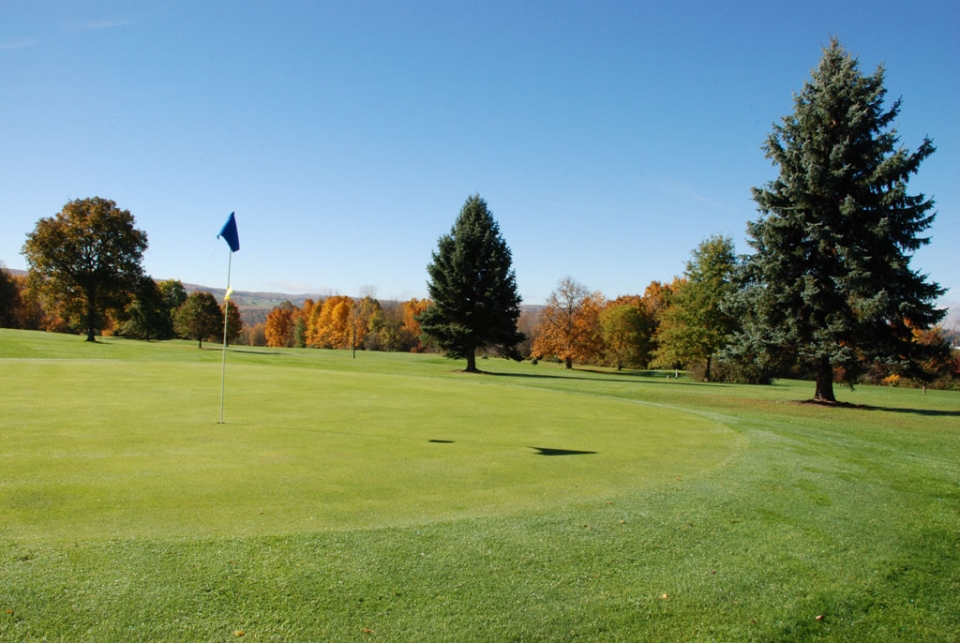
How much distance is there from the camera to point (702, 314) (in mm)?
47219

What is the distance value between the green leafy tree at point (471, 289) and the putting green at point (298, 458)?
2468 cm

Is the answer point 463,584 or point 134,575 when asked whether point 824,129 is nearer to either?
point 463,584

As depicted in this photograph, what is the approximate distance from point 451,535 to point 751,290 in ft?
70.3

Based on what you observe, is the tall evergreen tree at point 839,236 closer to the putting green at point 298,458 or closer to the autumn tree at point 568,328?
the putting green at point 298,458

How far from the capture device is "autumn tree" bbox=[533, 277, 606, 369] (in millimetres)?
62812

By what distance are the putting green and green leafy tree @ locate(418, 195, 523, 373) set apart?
2468 cm

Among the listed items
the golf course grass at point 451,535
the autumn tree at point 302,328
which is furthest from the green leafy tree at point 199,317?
the golf course grass at point 451,535

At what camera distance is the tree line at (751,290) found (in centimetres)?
2105

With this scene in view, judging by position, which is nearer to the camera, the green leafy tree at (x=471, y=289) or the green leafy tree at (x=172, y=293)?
the green leafy tree at (x=471, y=289)

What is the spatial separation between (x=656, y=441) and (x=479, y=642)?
25.7 ft

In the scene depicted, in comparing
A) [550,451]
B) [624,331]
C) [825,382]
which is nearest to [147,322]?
[624,331]

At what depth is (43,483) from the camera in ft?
20.6

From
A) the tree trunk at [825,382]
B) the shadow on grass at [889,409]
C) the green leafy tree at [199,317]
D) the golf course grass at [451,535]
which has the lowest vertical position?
the golf course grass at [451,535]

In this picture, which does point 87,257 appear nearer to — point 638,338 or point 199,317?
point 199,317
